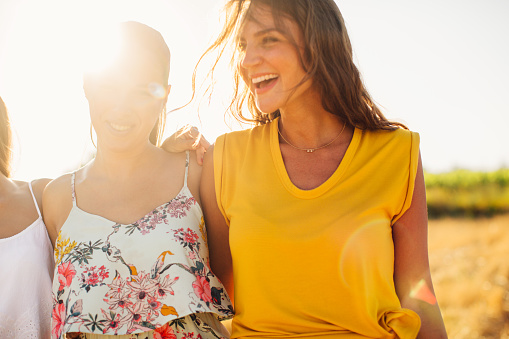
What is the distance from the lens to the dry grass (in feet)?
22.7

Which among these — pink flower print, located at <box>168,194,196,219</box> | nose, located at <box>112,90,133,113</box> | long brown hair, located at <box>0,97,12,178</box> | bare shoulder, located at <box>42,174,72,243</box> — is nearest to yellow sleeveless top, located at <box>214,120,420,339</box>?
pink flower print, located at <box>168,194,196,219</box>

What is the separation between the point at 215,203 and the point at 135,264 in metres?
0.52

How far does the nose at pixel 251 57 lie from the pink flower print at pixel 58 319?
1.48 meters

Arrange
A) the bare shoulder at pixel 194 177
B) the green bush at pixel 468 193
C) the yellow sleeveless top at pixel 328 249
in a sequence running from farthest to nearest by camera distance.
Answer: the green bush at pixel 468 193 < the bare shoulder at pixel 194 177 < the yellow sleeveless top at pixel 328 249

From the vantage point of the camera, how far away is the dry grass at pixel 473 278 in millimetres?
6931

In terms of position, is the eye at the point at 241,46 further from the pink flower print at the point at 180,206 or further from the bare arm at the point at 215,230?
the pink flower print at the point at 180,206

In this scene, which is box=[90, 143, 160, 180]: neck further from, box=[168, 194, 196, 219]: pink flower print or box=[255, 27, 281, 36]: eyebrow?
box=[255, 27, 281, 36]: eyebrow

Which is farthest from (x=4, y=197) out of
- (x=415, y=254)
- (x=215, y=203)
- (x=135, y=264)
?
(x=415, y=254)

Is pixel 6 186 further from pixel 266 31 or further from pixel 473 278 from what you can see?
pixel 473 278

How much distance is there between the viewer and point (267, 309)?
2.14m

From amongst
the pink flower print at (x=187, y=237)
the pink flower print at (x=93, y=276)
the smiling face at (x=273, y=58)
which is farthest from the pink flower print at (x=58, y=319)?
the smiling face at (x=273, y=58)

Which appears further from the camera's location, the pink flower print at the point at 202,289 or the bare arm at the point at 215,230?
the bare arm at the point at 215,230

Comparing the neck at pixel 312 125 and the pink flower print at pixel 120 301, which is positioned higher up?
the neck at pixel 312 125

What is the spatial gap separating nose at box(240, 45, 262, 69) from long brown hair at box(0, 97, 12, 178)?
1689 mm
